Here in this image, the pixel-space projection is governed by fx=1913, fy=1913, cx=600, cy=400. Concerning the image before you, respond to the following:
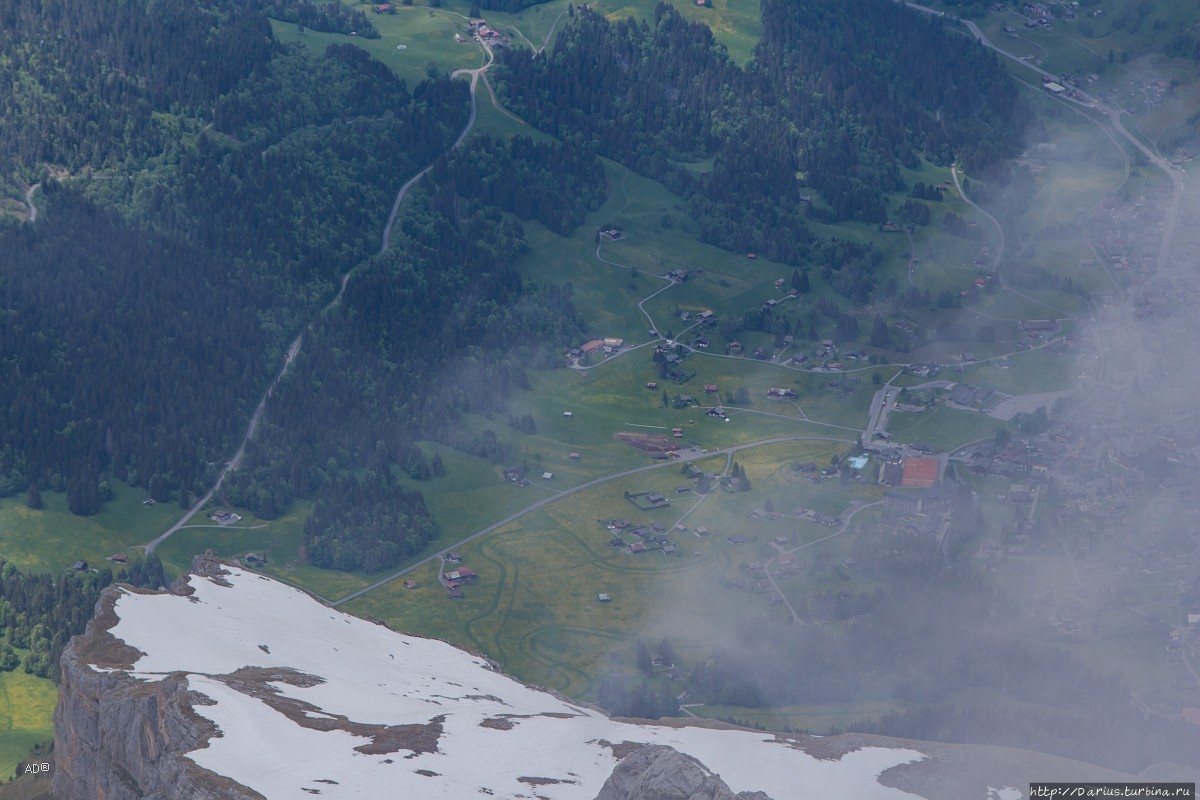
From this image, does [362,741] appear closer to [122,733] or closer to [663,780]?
[122,733]

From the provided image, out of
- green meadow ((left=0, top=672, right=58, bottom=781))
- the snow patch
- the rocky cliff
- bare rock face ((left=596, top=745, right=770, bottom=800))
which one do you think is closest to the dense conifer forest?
green meadow ((left=0, top=672, right=58, bottom=781))

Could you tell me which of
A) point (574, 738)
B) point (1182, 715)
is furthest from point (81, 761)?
point (1182, 715)

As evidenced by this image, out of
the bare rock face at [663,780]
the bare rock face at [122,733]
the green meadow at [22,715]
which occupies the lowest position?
the green meadow at [22,715]

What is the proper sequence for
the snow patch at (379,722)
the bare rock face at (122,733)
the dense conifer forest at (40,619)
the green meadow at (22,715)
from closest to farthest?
1. the bare rock face at (122,733)
2. the snow patch at (379,722)
3. the green meadow at (22,715)
4. the dense conifer forest at (40,619)

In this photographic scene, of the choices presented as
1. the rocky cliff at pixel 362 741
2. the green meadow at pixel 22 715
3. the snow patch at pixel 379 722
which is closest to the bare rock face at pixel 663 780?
the rocky cliff at pixel 362 741

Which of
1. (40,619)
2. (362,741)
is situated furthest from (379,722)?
(40,619)

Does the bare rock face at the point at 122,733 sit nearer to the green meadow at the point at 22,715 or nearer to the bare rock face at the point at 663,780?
the bare rock face at the point at 663,780

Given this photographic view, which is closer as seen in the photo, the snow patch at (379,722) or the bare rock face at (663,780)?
the bare rock face at (663,780)
